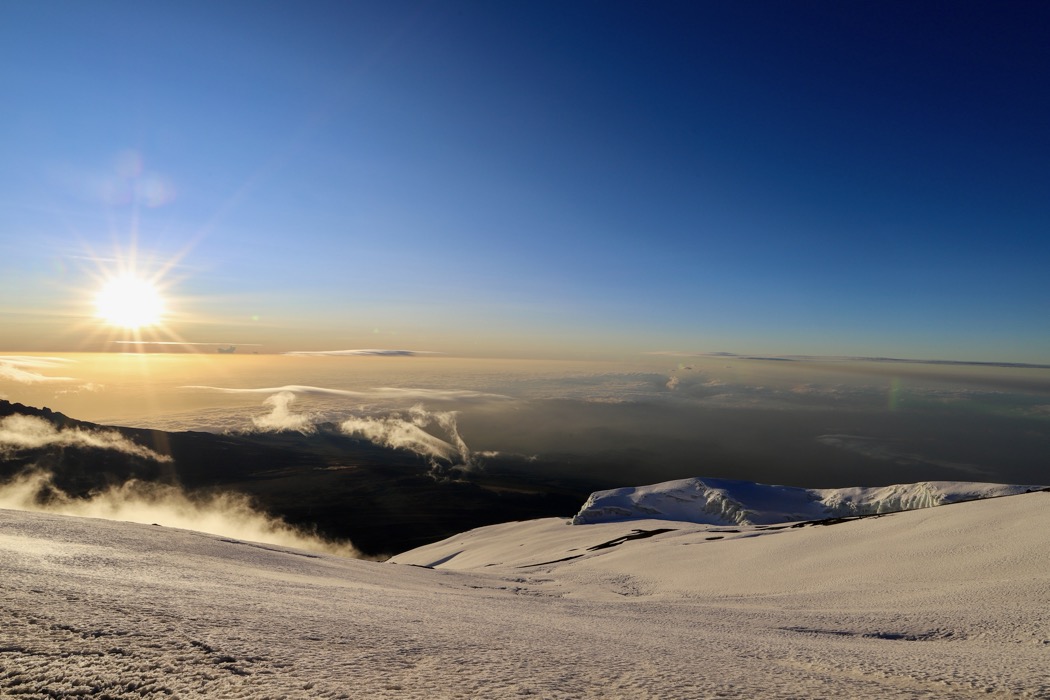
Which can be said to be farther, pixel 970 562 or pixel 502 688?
pixel 970 562

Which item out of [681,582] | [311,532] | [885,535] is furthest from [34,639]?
[311,532]

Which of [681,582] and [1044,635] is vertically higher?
[1044,635]

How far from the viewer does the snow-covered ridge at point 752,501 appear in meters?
101

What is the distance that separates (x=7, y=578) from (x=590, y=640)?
23.3ft

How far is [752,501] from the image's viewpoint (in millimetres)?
117062

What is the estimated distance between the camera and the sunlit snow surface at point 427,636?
371cm

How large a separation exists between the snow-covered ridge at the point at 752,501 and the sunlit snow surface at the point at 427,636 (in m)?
93.1

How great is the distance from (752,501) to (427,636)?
432 feet

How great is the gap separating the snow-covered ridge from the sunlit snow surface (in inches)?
3664

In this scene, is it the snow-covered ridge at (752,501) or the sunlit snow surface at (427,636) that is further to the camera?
the snow-covered ridge at (752,501)

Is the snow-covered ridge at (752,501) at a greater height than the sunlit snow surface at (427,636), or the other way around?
the sunlit snow surface at (427,636)

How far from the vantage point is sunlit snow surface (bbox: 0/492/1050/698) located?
12.2ft

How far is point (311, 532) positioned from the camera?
7618 inches

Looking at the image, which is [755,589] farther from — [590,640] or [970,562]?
[590,640]
